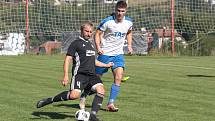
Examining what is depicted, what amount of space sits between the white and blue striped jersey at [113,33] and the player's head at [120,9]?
0.51 ft

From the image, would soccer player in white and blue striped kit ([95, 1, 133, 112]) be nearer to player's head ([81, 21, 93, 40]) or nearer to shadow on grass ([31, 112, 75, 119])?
shadow on grass ([31, 112, 75, 119])

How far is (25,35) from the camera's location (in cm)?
3503

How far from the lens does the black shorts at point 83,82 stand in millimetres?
9398

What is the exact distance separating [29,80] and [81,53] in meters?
7.11

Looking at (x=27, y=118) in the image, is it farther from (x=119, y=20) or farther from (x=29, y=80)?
(x=29, y=80)

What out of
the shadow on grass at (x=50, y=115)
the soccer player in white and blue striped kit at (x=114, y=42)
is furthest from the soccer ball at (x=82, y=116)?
the soccer player in white and blue striped kit at (x=114, y=42)

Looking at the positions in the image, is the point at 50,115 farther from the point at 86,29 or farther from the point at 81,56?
the point at 86,29

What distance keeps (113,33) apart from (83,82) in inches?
81.0

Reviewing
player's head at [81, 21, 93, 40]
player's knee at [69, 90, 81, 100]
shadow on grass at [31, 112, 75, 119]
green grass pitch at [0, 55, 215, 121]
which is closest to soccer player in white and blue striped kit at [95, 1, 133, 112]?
green grass pitch at [0, 55, 215, 121]

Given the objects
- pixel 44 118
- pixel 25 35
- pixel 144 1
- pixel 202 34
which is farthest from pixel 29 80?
pixel 144 1

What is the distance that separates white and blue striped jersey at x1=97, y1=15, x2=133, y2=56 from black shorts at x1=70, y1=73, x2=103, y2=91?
1.70 meters

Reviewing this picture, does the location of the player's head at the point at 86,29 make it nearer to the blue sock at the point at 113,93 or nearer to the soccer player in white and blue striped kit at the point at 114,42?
the soccer player in white and blue striped kit at the point at 114,42

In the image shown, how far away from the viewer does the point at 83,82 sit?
9430 mm

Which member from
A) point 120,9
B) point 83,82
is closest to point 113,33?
point 120,9
